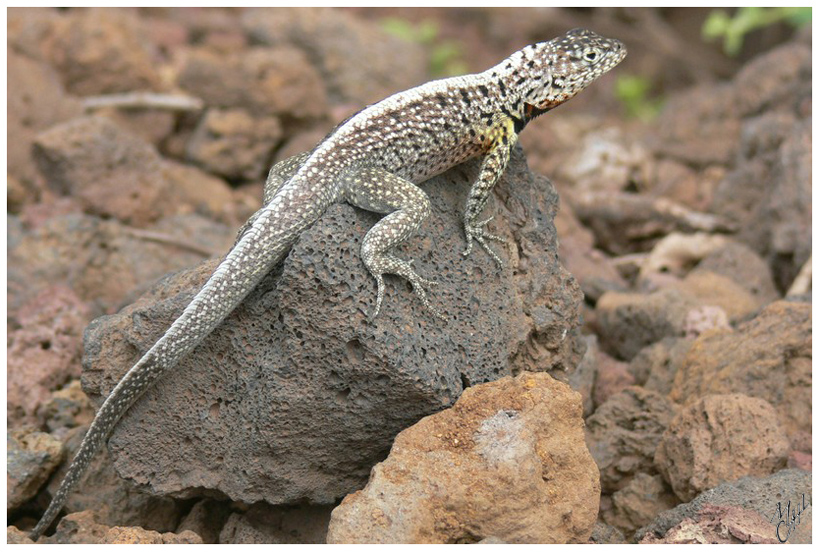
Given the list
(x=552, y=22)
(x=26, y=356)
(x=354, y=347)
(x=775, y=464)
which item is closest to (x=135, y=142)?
(x=26, y=356)

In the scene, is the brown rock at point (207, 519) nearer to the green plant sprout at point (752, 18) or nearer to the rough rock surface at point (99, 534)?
the rough rock surface at point (99, 534)

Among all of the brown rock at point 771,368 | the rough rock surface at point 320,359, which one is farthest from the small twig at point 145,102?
the brown rock at point 771,368

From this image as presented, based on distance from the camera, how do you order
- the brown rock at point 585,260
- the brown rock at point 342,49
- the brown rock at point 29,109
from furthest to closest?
the brown rock at point 342,49
the brown rock at point 29,109
the brown rock at point 585,260

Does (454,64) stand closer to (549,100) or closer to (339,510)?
(549,100)

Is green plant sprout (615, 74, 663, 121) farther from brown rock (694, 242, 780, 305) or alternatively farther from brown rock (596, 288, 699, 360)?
brown rock (596, 288, 699, 360)

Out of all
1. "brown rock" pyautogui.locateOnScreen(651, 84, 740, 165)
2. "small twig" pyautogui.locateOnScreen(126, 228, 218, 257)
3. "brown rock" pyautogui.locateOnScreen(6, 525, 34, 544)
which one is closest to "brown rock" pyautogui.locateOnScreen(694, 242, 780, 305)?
"brown rock" pyautogui.locateOnScreen(651, 84, 740, 165)

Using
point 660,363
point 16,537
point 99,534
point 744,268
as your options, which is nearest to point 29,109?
point 16,537

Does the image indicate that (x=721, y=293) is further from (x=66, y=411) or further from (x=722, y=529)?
(x=66, y=411)

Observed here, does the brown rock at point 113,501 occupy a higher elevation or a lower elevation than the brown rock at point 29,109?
lower

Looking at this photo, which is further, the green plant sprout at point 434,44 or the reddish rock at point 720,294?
the green plant sprout at point 434,44
